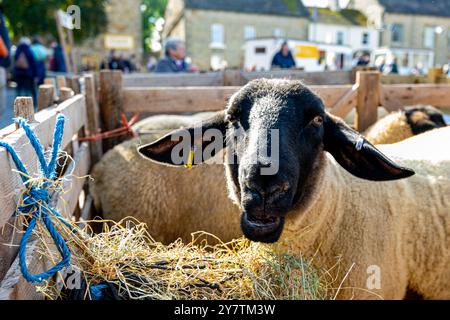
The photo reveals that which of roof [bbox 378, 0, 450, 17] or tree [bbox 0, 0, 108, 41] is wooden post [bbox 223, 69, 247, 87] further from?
roof [bbox 378, 0, 450, 17]

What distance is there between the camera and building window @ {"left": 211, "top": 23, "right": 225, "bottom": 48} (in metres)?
42.5

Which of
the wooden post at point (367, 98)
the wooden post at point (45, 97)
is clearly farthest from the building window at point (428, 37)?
the wooden post at point (45, 97)

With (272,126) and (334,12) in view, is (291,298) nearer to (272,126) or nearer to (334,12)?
(272,126)

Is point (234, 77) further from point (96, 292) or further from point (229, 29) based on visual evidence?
point (229, 29)

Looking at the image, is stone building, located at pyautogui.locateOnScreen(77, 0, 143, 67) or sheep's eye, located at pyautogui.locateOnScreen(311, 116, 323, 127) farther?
stone building, located at pyautogui.locateOnScreen(77, 0, 143, 67)

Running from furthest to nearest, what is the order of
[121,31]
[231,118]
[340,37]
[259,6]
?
1. [340,37]
2. [259,6]
3. [121,31]
4. [231,118]

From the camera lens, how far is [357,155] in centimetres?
250

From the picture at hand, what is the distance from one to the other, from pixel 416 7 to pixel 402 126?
52766 mm

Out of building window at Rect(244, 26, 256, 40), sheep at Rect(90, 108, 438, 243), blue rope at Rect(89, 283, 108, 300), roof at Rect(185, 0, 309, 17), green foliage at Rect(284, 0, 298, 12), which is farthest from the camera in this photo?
green foliage at Rect(284, 0, 298, 12)

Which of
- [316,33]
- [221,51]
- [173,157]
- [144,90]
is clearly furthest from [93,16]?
[173,157]

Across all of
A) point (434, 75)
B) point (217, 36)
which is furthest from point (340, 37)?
point (434, 75)

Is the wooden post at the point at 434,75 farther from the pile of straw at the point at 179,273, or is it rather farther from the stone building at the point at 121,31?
the stone building at the point at 121,31

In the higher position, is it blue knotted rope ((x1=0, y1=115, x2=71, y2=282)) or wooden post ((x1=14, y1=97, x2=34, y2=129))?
wooden post ((x1=14, y1=97, x2=34, y2=129))

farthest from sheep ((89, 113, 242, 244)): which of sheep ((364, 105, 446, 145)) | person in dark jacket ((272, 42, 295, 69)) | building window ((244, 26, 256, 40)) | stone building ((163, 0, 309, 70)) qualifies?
building window ((244, 26, 256, 40))
